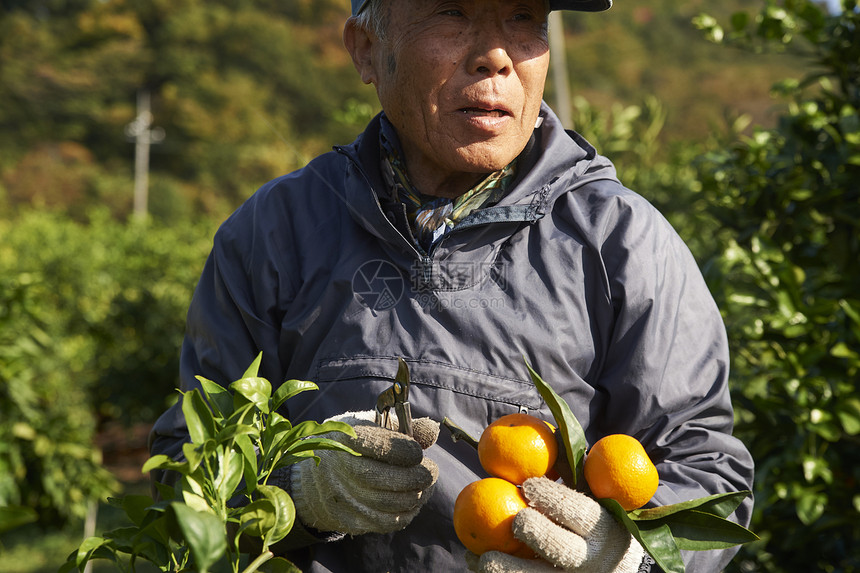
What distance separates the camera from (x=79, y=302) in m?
9.55

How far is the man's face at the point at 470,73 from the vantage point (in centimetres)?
160

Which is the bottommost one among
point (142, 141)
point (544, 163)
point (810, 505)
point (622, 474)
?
point (142, 141)

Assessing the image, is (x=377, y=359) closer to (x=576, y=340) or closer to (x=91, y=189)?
(x=576, y=340)

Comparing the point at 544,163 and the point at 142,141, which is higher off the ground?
the point at 544,163

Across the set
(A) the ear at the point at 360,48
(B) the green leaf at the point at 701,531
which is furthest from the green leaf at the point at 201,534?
(A) the ear at the point at 360,48

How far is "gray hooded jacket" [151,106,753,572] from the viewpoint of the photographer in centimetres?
152

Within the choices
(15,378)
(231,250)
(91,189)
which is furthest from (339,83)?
(231,250)

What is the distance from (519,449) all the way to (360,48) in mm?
937

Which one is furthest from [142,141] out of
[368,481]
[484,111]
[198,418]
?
[198,418]

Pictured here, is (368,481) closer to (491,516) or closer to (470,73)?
(491,516)

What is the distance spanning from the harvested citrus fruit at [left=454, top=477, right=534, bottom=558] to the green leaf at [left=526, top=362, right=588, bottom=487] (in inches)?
3.5

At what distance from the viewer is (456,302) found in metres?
1.58

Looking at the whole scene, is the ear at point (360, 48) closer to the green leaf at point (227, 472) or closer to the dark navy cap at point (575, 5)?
the dark navy cap at point (575, 5)

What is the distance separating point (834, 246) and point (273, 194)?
1.73 metres
